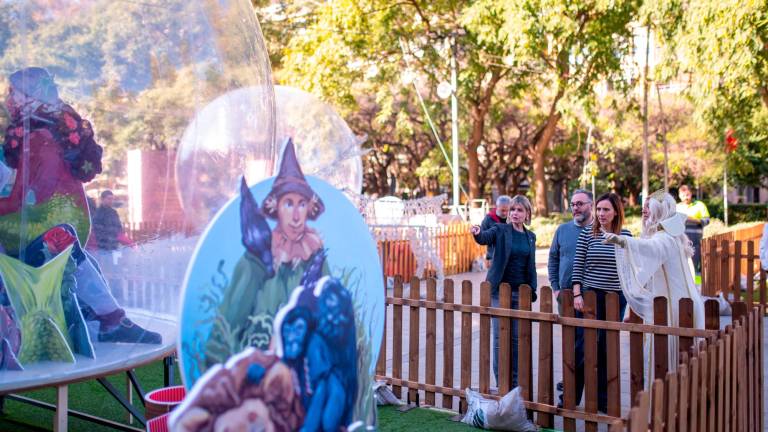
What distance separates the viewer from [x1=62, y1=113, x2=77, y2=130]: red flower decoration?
15.8ft

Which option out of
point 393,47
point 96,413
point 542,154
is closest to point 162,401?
point 96,413

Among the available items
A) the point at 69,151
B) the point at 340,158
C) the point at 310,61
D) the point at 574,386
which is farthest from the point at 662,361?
the point at 310,61

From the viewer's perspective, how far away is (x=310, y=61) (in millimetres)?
21938

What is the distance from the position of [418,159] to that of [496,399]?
104ft

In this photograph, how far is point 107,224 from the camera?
504 centimetres

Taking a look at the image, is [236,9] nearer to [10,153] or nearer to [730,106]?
[10,153]

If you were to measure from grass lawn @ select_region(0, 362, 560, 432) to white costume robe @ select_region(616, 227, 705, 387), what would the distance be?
1.50 m

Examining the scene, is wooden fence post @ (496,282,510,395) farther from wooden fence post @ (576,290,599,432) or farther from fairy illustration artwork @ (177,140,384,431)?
fairy illustration artwork @ (177,140,384,431)

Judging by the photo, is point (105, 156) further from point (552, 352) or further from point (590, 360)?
point (590, 360)

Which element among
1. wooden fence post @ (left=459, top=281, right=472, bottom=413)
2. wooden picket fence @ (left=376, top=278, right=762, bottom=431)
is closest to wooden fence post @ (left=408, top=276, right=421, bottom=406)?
wooden picket fence @ (left=376, top=278, right=762, bottom=431)

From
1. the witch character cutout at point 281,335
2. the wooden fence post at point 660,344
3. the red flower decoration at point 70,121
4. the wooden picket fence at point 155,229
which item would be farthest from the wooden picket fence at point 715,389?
the red flower decoration at point 70,121

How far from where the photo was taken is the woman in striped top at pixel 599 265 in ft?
20.1

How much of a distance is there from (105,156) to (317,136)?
9.22 m

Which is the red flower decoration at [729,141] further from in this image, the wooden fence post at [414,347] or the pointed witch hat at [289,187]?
the pointed witch hat at [289,187]
